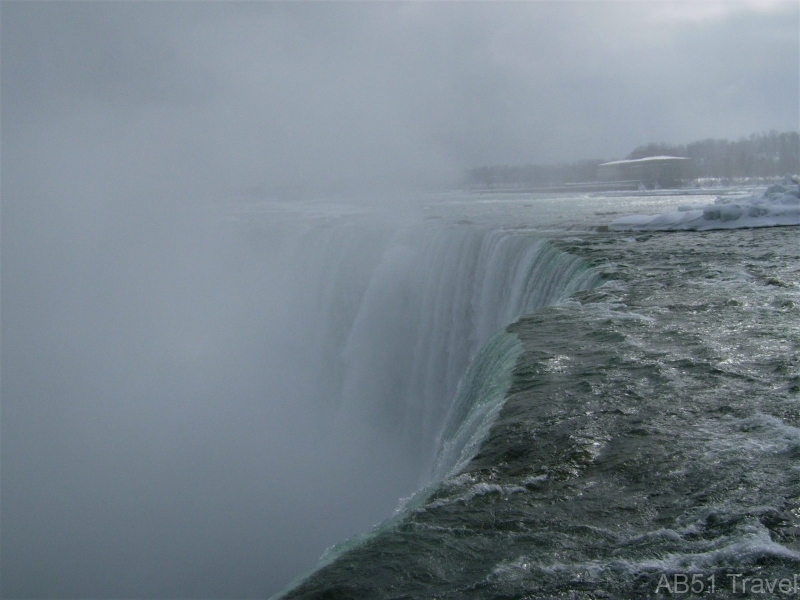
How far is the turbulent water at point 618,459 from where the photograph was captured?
319 cm

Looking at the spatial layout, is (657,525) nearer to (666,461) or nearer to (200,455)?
(666,461)

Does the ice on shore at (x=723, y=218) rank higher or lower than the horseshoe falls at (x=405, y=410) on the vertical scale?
higher

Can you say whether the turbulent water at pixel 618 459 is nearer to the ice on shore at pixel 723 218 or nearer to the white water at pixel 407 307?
the white water at pixel 407 307

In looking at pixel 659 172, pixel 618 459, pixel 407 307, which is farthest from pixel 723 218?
pixel 659 172

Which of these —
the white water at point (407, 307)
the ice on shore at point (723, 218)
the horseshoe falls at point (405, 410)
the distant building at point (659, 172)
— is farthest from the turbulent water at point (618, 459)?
the distant building at point (659, 172)

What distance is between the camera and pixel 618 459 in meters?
4.31

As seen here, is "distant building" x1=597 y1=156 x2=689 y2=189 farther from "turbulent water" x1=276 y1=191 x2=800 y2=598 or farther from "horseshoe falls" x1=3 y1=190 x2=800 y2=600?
"turbulent water" x1=276 y1=191 x2=800 y2=598

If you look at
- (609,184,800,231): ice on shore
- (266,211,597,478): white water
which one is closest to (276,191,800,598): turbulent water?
(266,211,597,478): white water

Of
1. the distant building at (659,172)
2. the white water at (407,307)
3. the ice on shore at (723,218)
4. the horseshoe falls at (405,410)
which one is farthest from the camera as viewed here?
the distant building at (659,172)

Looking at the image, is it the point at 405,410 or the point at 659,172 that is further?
the point at 659,172

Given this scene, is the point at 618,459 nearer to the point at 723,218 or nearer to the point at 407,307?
the point at 407,307

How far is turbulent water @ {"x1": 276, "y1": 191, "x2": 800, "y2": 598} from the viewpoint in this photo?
10.5ft

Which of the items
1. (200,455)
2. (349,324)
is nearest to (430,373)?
(349,324)

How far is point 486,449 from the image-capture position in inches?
174
